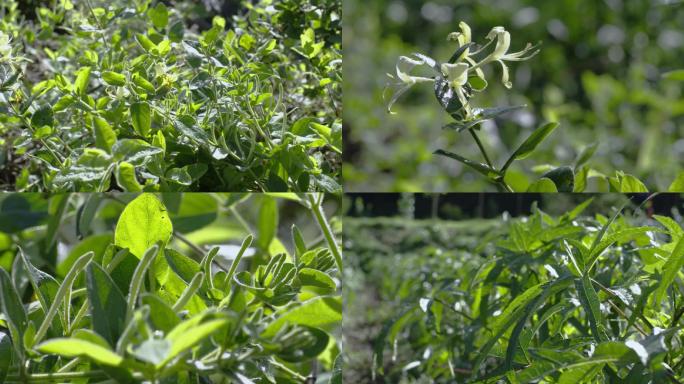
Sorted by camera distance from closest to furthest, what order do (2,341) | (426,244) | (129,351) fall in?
1. (129,351)
2. (2,341)
3. (426,244)

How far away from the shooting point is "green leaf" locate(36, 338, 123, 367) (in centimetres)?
38

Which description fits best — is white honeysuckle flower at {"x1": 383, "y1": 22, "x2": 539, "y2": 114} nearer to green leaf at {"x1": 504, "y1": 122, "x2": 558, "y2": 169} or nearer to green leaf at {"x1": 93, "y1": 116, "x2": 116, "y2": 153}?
green leaf at {"x1": 504, "y1": 122, "x2": 558, "y2": 169}

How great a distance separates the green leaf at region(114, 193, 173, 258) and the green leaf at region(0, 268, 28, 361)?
99mm

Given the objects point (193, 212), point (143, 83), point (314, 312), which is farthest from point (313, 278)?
point (193, 212)

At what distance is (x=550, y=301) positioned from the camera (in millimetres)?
792

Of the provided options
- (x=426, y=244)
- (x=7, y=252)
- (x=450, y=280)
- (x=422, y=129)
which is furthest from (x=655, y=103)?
(x=7, y=252)

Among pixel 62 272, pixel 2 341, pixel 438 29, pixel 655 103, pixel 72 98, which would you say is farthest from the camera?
pixel 438 29

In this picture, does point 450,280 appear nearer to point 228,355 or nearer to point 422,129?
point 228,355

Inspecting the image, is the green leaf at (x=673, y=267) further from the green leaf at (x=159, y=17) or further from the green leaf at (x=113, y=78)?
the green leaf at (x=159, y=17)

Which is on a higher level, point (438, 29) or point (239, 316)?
point (239, 316)

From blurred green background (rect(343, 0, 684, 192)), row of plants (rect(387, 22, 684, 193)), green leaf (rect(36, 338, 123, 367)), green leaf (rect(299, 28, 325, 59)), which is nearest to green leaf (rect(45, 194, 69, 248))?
green leaf (rect(299, 28, 325, 59))

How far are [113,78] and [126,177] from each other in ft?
0.72

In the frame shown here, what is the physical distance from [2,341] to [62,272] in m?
0.40

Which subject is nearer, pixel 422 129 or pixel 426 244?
pixel 426 244
